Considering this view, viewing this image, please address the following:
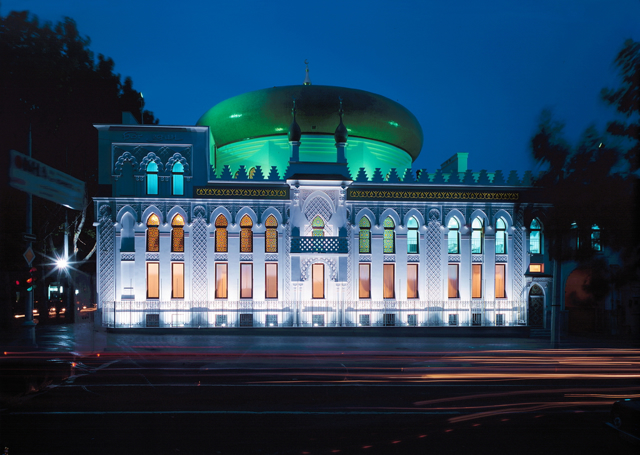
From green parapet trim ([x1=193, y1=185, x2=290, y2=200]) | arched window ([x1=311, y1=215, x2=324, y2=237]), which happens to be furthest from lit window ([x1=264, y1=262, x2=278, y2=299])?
green parapet trim ([x1=193, y1=185, x2=290, y2=200])

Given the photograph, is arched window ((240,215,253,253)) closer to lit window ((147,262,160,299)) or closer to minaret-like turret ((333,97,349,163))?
lit window ((147,262,160,299))

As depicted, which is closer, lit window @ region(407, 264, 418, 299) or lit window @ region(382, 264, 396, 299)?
lit window @ region(382, 264, 396, 299)

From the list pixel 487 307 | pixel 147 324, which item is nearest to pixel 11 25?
pixel 147 324

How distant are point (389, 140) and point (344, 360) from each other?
1432 cm

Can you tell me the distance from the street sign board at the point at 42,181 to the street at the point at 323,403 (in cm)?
514

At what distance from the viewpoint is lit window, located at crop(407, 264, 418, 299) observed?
66.2 feet

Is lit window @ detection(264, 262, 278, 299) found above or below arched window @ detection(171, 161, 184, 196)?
below

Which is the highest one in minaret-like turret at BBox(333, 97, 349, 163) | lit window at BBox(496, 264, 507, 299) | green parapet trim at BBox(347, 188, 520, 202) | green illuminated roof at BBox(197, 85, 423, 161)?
green illuminated roof at BBox(197, 85, 423, 161)

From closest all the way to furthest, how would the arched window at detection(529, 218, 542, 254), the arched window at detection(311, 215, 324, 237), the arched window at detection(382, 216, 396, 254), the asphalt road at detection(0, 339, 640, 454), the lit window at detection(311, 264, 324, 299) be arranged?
the asphalt road at detection(0, 339, 640, 454) → the arched window at detection(311, 215, 324, 237) → the lit window at detection(311, 264, 324, 299) → the arched window at detection(382, 216, 396, 254) → the arched window at detection(529, 218, 542, 254)

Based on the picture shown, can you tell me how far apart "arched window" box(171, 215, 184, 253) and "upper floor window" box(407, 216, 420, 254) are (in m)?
11.1

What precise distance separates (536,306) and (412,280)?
6.32 metres

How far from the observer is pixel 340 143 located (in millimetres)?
20109

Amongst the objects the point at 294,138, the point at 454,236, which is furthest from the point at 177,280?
the point at 454,236

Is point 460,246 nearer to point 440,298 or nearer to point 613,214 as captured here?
point 440,298
